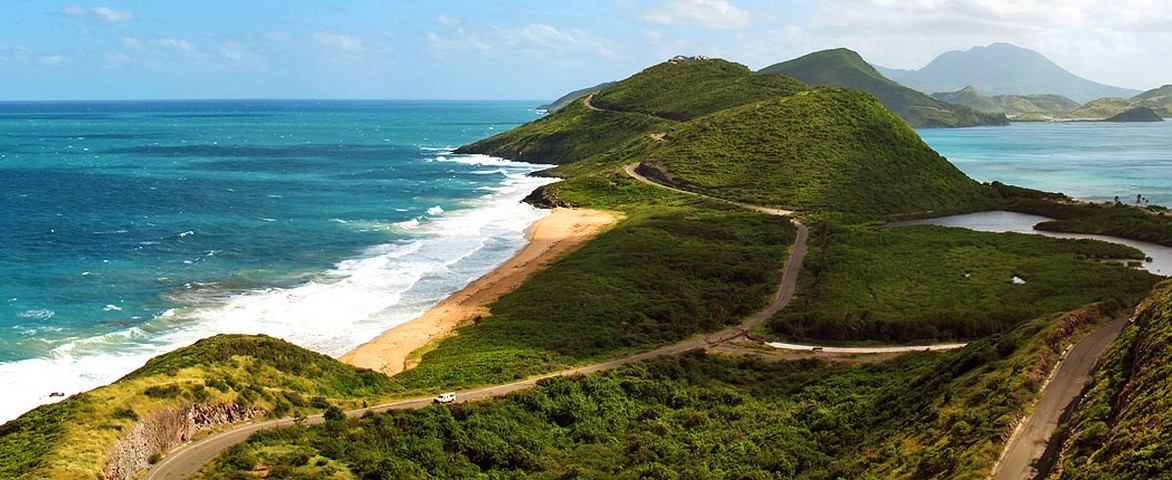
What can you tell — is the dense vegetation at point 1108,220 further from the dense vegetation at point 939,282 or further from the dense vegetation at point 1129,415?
the dense vegetation at point 1129,415

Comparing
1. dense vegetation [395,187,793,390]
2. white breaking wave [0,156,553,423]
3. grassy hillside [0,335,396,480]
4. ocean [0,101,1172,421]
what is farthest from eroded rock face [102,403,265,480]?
ocean [0,101,1172,421]

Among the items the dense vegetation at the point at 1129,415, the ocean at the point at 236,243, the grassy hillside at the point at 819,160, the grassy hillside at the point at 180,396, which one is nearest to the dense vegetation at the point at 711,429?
the dense vegetation at the point at 1129,415

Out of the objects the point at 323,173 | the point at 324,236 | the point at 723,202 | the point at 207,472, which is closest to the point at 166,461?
the point at 207,472

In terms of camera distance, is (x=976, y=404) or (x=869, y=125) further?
(x=869, y=125)

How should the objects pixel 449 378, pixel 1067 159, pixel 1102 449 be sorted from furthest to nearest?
pixel 1067 159 → pixel 449 378 → pixel 1102 449

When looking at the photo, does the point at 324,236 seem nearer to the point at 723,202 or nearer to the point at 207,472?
the point at 723,202

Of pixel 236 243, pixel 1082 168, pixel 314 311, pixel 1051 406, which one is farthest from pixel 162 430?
pixel 1082 168
